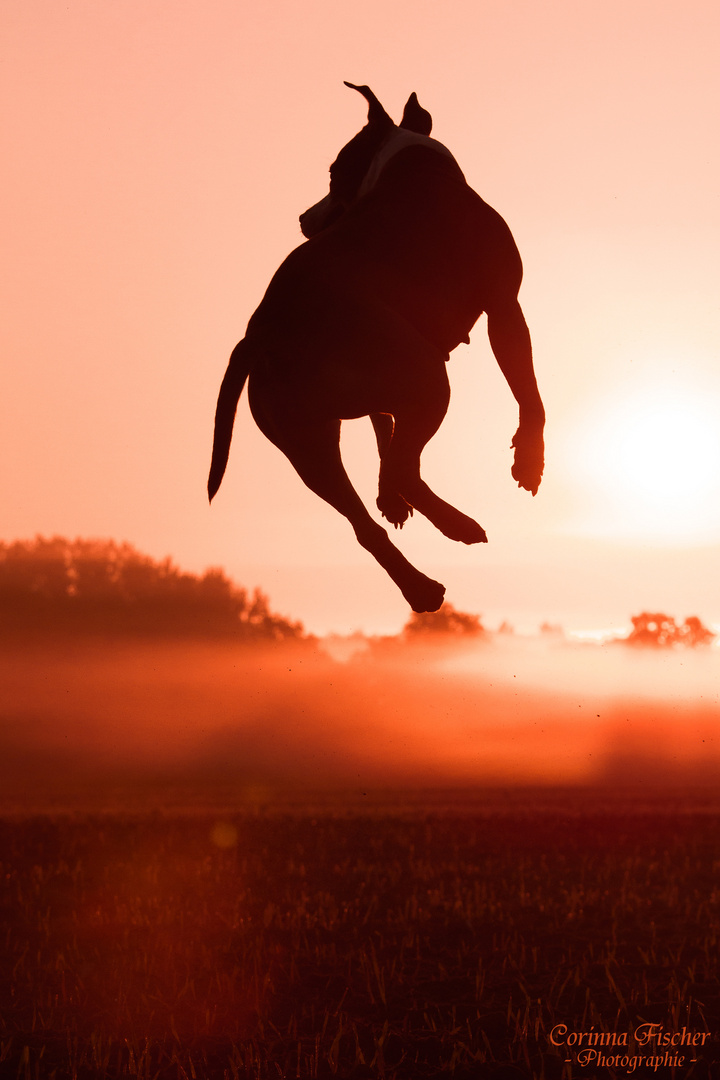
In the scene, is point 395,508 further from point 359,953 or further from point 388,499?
point 359,953

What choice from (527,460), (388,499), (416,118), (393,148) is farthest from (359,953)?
(393,148)

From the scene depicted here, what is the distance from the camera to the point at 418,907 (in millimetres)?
14305

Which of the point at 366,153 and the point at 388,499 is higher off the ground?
the point at 366,153

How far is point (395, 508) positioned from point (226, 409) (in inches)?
22.6

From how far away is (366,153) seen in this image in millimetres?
3225

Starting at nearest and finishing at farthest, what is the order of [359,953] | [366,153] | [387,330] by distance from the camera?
1. [387,330]
2. [366,153]
3. [359,953]

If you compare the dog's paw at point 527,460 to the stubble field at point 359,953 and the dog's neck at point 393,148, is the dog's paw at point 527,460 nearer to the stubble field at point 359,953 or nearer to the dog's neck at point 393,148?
the dog's neck at point 393,148

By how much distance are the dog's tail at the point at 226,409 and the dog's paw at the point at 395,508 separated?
48 cm

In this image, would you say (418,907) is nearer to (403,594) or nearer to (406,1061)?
(406,1061)

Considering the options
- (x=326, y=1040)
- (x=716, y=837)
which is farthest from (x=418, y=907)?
(x=716, y=837)

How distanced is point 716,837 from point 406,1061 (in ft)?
42.7

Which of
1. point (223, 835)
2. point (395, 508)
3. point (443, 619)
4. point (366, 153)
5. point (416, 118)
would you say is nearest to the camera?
point (395, 508)

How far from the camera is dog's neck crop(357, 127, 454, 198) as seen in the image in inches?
121

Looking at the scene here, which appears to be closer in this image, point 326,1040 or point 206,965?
point 326,1040
